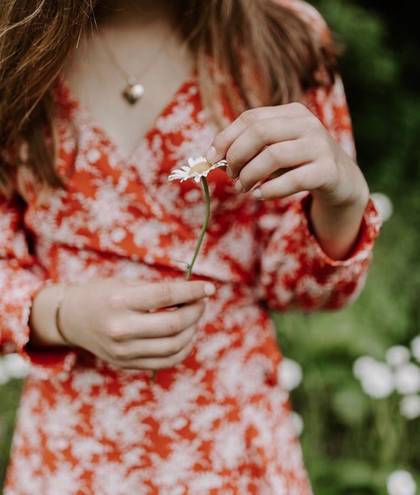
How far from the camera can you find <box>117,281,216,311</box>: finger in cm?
71

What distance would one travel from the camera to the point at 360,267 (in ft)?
2.69

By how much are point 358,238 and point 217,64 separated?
11.1 inches

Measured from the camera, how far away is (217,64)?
0.88 m

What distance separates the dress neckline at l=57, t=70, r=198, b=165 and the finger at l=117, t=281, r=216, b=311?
0.19 metres

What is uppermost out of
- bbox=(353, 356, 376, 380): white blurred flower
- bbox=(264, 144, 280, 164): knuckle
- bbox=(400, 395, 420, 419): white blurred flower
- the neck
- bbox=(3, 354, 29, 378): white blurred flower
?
the neck

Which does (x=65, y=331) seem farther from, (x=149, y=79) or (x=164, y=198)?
(x=149, y=79)

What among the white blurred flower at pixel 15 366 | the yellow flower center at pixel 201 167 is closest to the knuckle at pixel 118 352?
the yellow flower center at pixel 201 167

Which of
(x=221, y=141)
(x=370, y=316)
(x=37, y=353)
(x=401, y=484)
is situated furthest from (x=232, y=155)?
(x=370, y=316)

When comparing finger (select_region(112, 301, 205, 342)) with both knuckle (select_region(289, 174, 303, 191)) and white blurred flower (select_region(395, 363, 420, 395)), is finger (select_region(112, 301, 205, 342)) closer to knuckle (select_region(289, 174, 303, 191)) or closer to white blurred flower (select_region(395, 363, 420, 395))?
knuckle (select_region(289, 174, 303, 191))

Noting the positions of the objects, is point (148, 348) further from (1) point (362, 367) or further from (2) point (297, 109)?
(1) point (362, 367)

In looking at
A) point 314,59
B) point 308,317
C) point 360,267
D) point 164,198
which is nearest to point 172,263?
point 164,198

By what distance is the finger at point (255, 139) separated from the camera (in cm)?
61

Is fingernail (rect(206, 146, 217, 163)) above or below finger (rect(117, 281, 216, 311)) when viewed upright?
above

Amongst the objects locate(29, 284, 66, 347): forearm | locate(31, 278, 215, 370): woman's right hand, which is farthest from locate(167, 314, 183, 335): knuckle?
locate(29, 284, 66, 347): forearm
